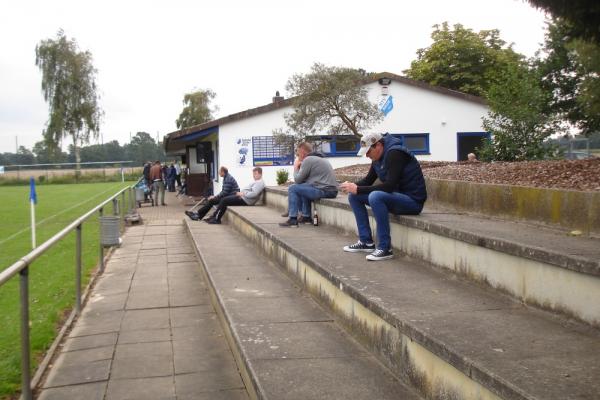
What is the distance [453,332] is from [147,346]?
2.89 meters

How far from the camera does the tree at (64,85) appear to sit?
5772 centimetres

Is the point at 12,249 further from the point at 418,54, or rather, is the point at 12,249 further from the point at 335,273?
the point at 418,54

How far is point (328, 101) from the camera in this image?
1706cm

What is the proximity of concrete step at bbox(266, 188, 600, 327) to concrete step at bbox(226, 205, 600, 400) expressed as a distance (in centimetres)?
8

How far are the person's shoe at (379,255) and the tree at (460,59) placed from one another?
34267mm

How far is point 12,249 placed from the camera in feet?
42.5

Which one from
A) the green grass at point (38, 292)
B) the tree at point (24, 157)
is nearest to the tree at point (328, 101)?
the green grass at point (38, 292)

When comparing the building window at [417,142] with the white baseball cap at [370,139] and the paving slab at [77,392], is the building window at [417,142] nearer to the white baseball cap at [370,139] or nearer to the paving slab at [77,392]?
the white baseball cap at [370,139]

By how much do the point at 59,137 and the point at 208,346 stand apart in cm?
5798

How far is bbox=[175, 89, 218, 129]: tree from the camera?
59.0 metres

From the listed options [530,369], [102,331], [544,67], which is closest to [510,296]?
[530,369]

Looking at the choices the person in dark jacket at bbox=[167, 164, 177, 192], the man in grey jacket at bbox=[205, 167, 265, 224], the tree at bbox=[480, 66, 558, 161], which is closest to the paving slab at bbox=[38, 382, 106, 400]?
the tree at bbox=[480, 66, 558, 161]

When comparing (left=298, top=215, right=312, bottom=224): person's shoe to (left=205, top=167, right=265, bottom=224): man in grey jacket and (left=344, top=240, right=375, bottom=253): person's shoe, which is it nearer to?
(left=344, top=240, right=375, bottom=253): person's shoe

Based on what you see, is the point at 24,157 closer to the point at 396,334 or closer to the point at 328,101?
the point at 328,101
